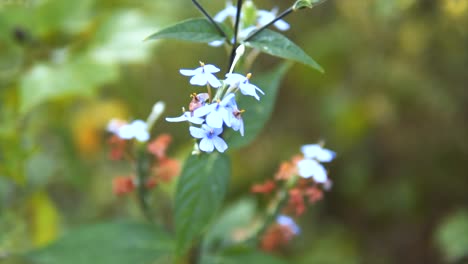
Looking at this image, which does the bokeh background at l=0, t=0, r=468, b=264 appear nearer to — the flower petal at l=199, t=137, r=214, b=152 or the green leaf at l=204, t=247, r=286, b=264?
the green leaf at l=204, t=247, r=286, b=264

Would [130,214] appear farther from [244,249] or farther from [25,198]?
[244,249]

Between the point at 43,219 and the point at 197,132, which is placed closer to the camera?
the point at 197,132

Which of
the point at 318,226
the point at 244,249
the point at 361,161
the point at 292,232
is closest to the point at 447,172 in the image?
the point at 361,161

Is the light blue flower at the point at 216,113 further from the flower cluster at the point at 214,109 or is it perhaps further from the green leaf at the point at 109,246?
the green leaf at the point at 109,246

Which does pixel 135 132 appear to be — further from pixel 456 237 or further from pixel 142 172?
pixel 456 237

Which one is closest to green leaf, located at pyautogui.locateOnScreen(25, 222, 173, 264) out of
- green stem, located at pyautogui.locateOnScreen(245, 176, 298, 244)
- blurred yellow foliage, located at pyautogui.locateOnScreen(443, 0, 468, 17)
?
green stem, located at pyautogui.locateOnScreen(245, 176, 298, 244)

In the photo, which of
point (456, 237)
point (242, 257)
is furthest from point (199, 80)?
point (456, 237)
